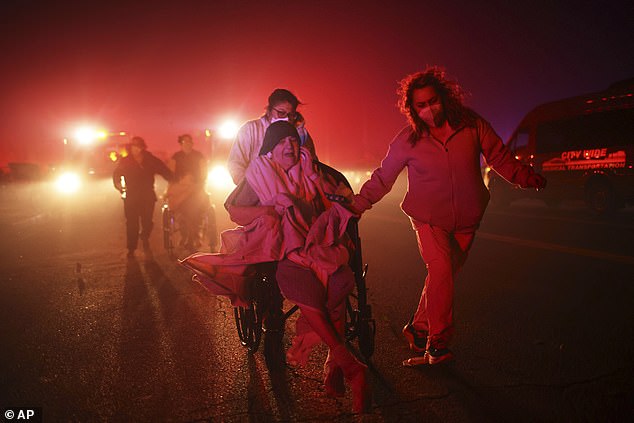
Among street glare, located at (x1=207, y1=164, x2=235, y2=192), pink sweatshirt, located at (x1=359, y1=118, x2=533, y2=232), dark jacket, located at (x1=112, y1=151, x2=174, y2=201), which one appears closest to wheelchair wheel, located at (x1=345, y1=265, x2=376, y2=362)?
pink sweatshirt, located at (x1=359, y1=118, x2=533, y2=232)

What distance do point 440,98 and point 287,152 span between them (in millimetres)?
1189

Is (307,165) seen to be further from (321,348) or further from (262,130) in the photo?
(321,348)

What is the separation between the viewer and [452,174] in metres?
3.91

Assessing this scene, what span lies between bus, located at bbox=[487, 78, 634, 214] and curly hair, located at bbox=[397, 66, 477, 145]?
35.8 ft

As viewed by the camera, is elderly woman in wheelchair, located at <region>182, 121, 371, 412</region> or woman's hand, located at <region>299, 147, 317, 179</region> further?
woman's hand, located at <region>299, 147, 317, 179</region>

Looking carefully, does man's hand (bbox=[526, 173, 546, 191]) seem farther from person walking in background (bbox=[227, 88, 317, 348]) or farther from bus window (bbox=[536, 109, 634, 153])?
bus window (bbox=[536, 109, 634, 153])

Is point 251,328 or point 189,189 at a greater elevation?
point 189,189

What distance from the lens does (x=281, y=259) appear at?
3578 mm

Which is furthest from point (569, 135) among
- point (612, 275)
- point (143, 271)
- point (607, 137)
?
point (143, 271)

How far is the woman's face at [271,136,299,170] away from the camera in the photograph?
367cm

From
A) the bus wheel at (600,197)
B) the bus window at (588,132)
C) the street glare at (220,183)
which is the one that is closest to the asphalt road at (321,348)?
the bus wheel at (600,197)

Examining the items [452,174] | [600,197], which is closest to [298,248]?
[452,174]

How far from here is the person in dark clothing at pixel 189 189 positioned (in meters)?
9.32

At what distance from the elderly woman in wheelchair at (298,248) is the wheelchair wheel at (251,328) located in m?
0.34
